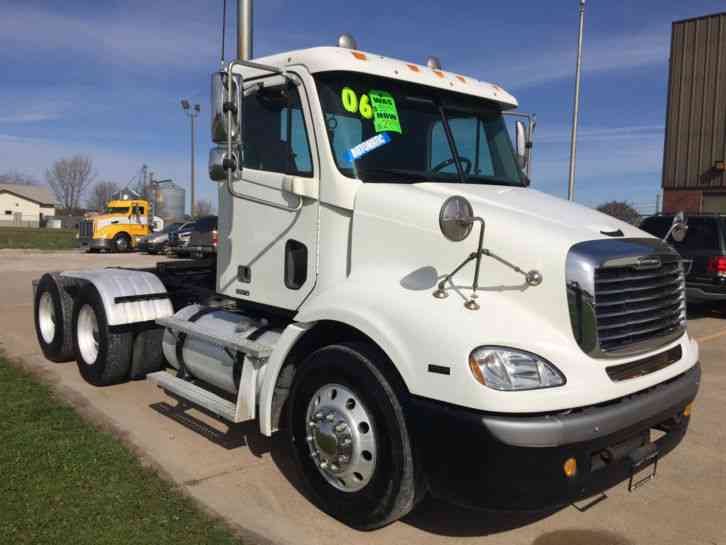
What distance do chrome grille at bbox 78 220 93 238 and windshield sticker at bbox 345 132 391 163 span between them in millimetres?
30294

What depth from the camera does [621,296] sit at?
3354 millimetres

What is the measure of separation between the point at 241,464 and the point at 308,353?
1061 mm

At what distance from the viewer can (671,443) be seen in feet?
12.0

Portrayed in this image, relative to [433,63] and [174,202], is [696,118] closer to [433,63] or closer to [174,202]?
[433,63]

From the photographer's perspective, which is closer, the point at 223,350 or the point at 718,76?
the point at 223,350

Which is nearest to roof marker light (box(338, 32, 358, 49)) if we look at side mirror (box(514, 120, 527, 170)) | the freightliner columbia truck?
the freightliner columbia truck

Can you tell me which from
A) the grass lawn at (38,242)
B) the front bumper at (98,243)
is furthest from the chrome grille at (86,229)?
the grass lawn at (38,242)

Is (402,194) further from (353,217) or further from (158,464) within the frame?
(158,464)

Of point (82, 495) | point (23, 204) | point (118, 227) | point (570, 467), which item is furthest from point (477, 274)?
point (23, 204)

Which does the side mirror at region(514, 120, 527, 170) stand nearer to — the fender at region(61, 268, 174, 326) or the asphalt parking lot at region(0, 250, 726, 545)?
the asphalt parking lot at region(0, 250, 726, 545)

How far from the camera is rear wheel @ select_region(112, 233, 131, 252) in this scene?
31453 millimetres

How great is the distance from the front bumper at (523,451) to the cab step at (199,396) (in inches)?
64.3

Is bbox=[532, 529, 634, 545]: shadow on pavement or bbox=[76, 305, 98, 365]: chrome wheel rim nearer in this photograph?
bbox=[532, 529, 634, 545]: shadow on pavement

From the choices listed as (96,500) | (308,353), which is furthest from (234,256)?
(96,500)
